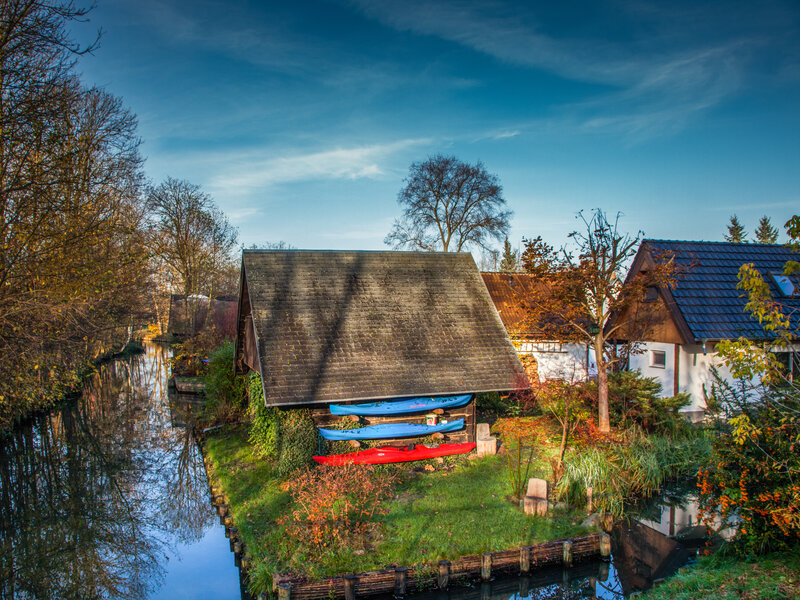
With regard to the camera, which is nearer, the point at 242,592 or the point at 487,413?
the point at 242,592

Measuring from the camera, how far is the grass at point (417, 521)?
8.86 meters

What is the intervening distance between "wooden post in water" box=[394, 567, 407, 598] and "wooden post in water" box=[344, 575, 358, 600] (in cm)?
66

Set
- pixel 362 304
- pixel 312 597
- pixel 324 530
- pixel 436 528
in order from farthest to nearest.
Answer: pixel 362 304 → pixel 436 528 → pixel 324 530 → pixel 312 597

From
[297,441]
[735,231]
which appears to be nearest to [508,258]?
[735,231]

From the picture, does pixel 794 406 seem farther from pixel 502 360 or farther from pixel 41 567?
pixel 41 567

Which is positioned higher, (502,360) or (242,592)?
(502,360)

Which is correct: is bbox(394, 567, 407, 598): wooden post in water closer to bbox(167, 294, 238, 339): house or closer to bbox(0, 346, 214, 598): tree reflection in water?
bbox(0, 346, 214, 598): tree reflection in water

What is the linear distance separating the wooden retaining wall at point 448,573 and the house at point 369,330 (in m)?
4.79

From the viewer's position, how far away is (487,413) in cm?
1925

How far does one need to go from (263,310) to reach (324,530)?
676 cm

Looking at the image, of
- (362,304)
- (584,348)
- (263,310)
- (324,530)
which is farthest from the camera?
(584,348)

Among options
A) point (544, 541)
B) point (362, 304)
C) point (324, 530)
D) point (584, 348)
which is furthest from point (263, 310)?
point (584, 348)

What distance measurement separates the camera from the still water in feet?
30.8

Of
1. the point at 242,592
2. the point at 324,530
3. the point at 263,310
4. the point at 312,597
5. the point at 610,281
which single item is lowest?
the point at 242,592
